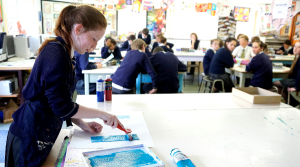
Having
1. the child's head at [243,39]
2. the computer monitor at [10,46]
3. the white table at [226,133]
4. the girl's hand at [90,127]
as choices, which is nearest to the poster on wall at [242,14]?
the child's head at [243,39]

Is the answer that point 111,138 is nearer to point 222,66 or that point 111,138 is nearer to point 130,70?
point 130,70

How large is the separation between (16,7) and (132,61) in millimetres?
3283

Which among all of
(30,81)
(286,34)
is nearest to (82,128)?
(30,81)

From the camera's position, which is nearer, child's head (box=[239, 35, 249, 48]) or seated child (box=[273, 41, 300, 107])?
seated child (box=[273, 41, 300, 107])

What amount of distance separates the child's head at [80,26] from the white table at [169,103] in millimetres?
656

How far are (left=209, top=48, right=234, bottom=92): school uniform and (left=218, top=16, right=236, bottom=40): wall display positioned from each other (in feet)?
16.6

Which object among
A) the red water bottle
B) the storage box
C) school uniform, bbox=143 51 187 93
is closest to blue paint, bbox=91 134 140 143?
the red water bottle

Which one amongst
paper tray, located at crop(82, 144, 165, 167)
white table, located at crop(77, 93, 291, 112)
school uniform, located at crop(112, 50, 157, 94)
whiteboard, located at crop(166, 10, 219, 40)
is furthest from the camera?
whiteboard, located at crop(166, 10, 219, 40)

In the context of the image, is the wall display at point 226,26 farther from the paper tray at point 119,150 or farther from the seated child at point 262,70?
the paper tray at point 119,150

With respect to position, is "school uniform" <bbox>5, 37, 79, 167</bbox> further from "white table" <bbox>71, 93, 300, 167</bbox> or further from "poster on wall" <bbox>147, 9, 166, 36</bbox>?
"poster on wall" <bbox>147, 9, 166, 36</bbox>

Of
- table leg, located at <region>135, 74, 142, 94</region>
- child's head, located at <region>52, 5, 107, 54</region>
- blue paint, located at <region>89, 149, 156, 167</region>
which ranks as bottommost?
table leg, located at <region>135, 74, 142, 94</region>

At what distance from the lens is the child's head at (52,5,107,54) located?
3.29ft

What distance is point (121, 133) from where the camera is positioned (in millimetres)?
1259

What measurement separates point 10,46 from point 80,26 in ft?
11.5
